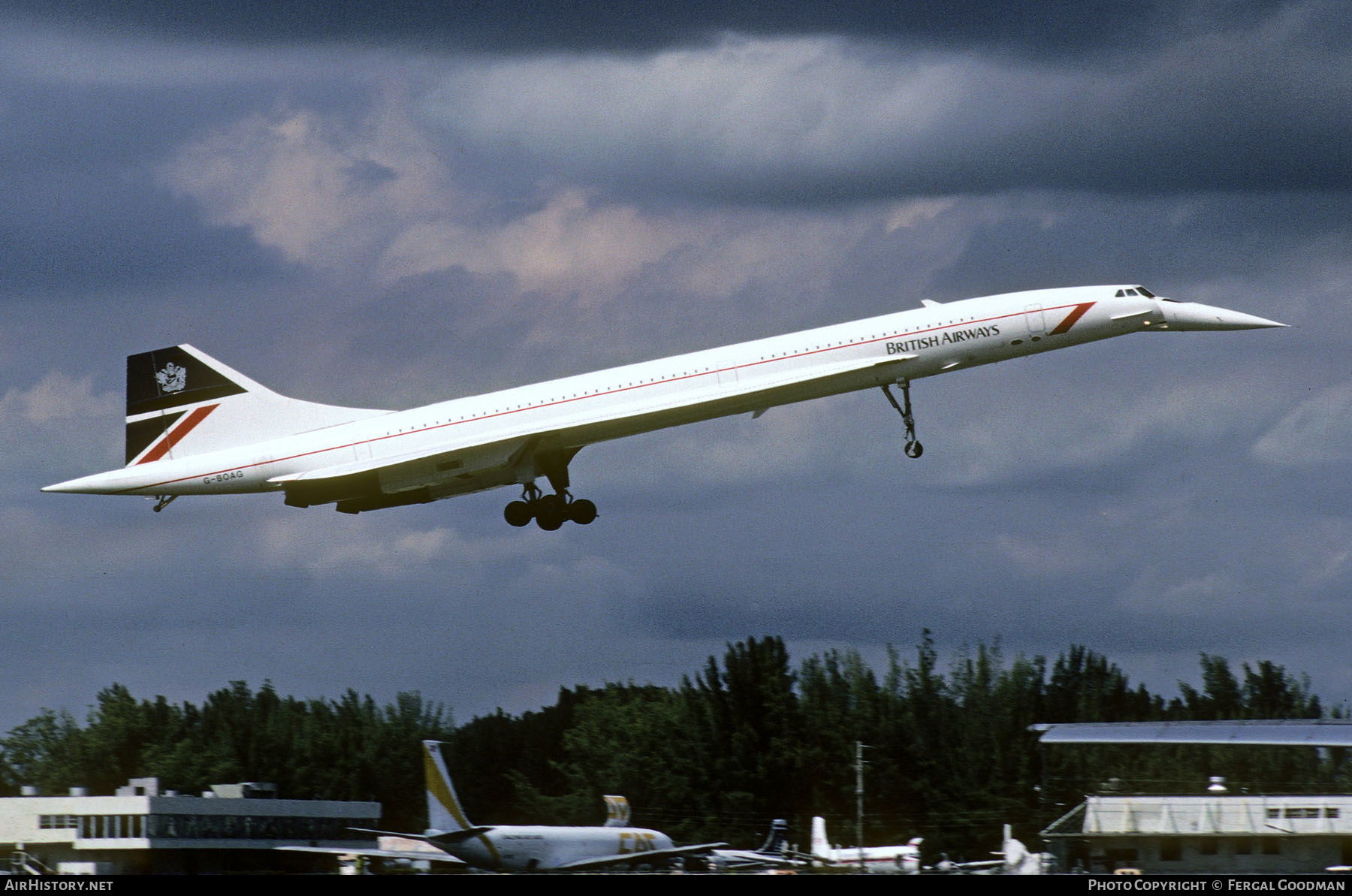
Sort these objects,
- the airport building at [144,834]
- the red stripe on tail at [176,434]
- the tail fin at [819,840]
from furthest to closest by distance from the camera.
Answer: the airport building at [144,834]
the tail fin at [819,840]
the red stripe on tail at [176,434]

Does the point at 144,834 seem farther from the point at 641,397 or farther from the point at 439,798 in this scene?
the point at 641,397

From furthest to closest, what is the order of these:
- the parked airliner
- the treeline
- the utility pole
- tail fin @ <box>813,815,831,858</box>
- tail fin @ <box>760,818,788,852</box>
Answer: the treeline
tail fin @ <box>813,815,831,858</box>
tail fin @ <box>760,818,788,852</box>
the utility pole
the parked airliner

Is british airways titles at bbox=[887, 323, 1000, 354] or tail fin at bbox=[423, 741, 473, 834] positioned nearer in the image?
british airways titles at bbox=[887, 323, 1000, 354]

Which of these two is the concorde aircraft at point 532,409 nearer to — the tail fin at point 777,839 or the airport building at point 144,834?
the tail fin at point 777,839

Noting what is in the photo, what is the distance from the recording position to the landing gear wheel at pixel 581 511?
30.3m

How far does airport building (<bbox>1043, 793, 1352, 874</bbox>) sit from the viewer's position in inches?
1100

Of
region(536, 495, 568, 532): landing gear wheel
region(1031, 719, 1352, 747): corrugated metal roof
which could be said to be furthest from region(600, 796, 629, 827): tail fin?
region(536, 495, 568, 532): landing gear wheel

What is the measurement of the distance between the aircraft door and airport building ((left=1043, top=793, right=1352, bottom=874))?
730 centimetres

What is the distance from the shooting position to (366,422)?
98.1ft

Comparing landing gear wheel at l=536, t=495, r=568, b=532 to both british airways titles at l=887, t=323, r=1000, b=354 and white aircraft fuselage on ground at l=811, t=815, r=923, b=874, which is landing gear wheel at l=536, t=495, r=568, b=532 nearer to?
british airways titles at l=887, t=323, r=1000, b=354

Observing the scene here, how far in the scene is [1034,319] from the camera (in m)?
28.8

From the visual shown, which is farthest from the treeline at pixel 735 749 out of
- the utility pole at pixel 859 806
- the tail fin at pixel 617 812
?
the tail fin at pixel 617 812

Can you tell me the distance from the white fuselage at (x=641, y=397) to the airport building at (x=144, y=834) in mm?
12547
